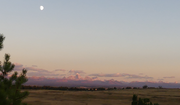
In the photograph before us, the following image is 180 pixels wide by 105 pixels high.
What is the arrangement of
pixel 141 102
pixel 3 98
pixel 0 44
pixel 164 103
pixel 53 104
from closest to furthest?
pixel 3 98 < pixel 0 44 < pixel 141 102 < pixel 53 104 < pixel 164 103

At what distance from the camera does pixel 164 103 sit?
81.0 ft

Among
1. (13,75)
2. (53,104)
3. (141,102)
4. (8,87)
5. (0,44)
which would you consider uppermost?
(0,44)

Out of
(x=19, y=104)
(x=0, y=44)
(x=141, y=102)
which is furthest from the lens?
(x=141, y=102)

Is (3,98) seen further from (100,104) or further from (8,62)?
(100,104)

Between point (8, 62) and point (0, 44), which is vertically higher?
point (0, 44)

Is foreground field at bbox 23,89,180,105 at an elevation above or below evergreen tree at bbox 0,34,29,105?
below

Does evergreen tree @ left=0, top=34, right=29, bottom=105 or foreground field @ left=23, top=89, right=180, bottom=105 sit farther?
foreground field @ left=23, top=89, right=180, bottom=105

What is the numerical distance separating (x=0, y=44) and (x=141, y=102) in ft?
28.1

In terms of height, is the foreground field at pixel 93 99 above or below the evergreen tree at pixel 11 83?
below

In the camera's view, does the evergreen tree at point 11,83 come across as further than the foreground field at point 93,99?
No

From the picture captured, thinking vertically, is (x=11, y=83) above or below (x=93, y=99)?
above

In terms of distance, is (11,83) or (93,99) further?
(93,99)

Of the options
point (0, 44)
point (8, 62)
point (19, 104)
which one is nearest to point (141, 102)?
point (19, 104)

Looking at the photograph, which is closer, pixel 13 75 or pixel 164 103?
pixel 13 75
